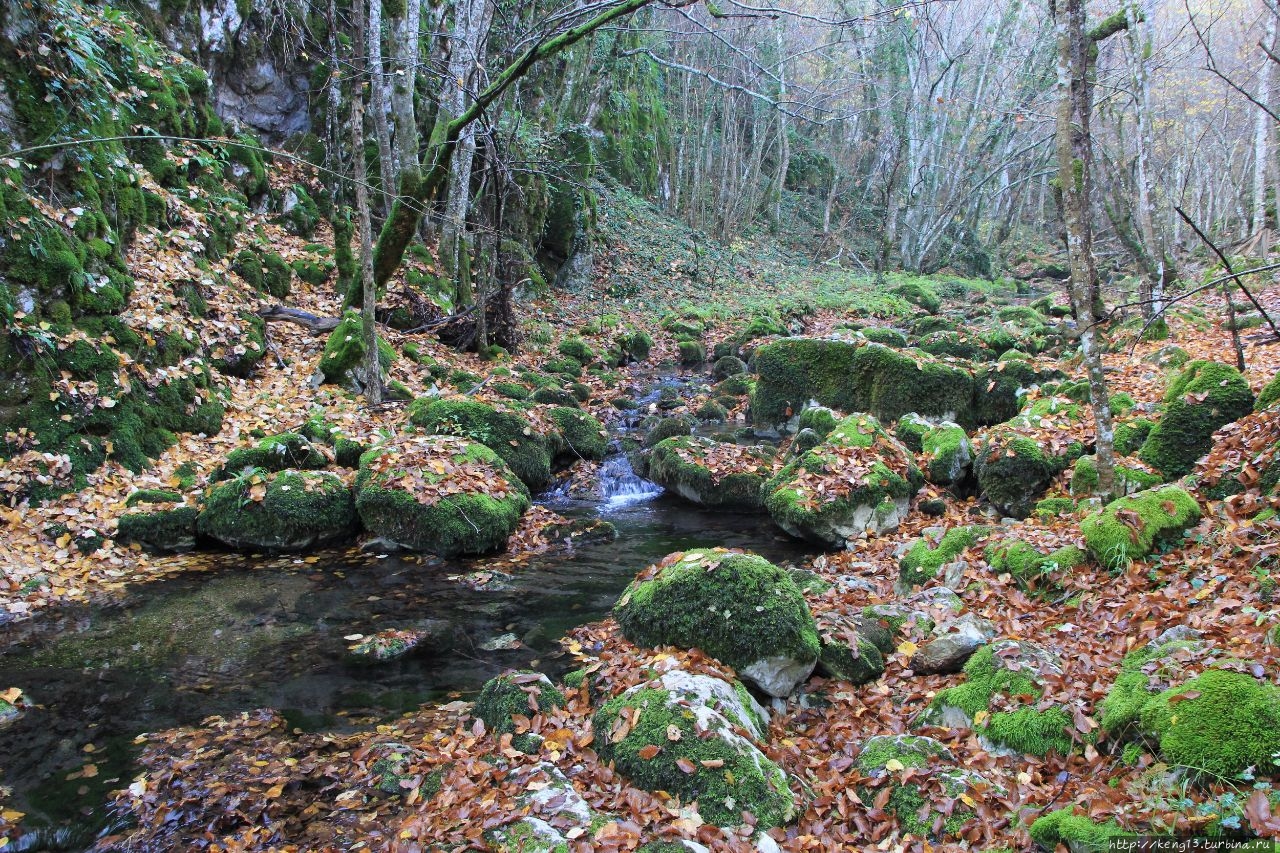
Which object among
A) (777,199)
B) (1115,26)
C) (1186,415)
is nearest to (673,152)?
(777,199)

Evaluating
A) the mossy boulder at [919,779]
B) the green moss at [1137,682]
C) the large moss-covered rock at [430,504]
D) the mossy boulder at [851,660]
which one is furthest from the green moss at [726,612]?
the large moss-covered rock at [430,504]

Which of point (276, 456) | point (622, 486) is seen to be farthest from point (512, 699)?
point (622, 486)

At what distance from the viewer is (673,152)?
31656 millimetres

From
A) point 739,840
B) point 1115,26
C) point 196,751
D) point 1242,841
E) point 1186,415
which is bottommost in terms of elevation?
point 196,751

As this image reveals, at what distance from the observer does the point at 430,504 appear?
27.1 feet

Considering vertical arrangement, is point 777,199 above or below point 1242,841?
above

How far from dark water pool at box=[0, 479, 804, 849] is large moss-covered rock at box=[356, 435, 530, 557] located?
1.01 ft

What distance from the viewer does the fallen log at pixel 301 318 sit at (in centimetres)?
1246

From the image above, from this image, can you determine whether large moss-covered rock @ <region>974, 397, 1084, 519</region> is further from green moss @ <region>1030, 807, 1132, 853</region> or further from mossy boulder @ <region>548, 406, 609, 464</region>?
mossy boulder @ <region>548, 406, 609, 464</region>

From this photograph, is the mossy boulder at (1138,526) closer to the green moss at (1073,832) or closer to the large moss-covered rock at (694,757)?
the green moss at (1073,832)

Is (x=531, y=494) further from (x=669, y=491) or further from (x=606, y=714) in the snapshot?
(x=606, y=714)

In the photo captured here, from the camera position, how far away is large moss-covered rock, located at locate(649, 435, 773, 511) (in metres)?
10.2

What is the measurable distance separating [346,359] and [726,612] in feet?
28.6

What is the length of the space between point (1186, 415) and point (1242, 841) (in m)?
5.62
